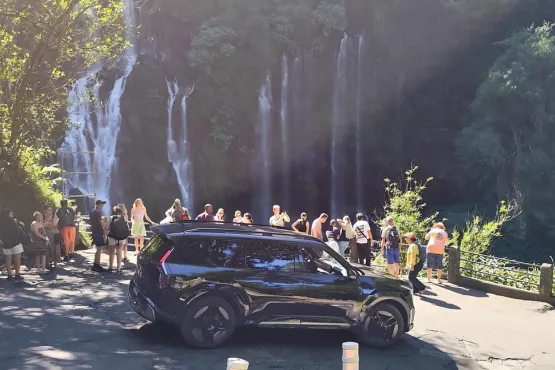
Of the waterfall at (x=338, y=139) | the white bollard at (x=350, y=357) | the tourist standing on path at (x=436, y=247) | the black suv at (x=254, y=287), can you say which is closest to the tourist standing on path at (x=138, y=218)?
the black suv at (x=254, y=287)

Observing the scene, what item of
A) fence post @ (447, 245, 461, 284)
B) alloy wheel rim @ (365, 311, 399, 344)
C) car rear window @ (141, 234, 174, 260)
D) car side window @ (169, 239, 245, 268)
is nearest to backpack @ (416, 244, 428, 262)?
fence post @ (447, 245, 461, 284)

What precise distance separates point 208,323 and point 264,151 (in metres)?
29.1

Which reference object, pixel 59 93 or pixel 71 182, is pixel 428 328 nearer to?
pixel 59 93

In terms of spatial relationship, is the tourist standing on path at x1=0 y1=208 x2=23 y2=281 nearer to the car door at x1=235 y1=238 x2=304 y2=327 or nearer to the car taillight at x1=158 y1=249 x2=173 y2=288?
the car taillight at x1=158 y1=249 x2=173 y2=288

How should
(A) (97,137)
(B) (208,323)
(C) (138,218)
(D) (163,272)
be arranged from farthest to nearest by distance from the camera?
(A) (97,137)
(C) (138,218)
(B) (208,323)
(D) (163,272)

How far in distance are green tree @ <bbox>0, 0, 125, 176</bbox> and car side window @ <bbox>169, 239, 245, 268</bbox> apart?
8.37 metres

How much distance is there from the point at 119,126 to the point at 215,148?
231 inches

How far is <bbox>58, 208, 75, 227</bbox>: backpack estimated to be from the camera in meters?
14.2

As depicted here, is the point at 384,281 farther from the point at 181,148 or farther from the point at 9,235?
the point at 181,148

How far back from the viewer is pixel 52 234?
13.3m

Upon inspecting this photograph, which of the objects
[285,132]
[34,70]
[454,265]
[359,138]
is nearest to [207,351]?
[454,265]

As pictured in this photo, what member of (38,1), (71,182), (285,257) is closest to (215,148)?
(71,182)

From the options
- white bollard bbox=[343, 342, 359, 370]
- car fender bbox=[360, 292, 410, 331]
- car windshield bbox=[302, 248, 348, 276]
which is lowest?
car fender bbox=[360, 292, 410, 331]

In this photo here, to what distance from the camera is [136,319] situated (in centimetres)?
931
